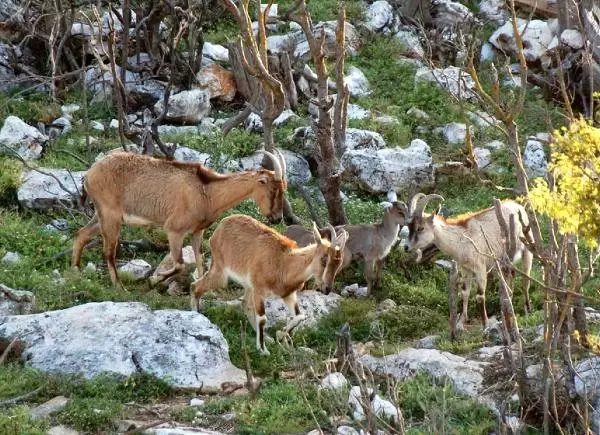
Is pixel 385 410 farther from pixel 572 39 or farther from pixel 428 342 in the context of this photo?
pixel 572 39

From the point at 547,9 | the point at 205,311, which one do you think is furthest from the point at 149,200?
the point at 547,9

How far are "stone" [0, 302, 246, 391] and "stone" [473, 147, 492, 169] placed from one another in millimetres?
6498

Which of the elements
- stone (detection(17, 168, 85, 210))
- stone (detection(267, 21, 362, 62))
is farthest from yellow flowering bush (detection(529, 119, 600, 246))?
stone (detection(267, 21, 362, 62))

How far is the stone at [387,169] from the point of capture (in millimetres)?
14875

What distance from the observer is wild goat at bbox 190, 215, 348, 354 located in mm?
10859

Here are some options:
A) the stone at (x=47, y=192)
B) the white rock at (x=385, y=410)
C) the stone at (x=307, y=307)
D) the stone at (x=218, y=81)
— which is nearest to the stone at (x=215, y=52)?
the stone at (x=218, y=81)

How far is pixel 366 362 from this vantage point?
397 inches

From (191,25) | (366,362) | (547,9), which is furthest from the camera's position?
(547,9)

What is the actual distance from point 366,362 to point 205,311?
1.96m

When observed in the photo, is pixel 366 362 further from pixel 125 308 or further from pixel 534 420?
pixel 125 308

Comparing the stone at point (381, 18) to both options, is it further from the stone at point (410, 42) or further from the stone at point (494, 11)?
the stone at point (494, 11)

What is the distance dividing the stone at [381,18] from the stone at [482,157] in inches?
164

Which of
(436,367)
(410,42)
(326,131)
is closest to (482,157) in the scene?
(326,131)

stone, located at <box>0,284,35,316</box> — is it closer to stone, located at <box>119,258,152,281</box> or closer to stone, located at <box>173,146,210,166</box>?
stone, located at <box>119,258,152,281</box>
